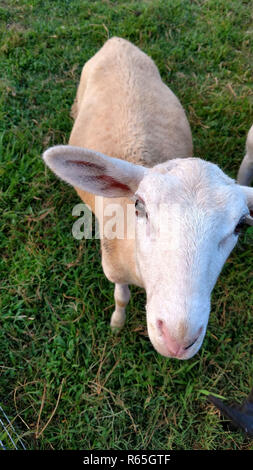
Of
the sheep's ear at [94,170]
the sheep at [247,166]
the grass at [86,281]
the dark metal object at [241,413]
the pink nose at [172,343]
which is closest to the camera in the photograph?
the pink nose at [172,343]

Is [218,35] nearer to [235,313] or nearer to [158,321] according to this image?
[235,313]

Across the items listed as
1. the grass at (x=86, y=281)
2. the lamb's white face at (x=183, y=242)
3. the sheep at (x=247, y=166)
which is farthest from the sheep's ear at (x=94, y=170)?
the sheep at (x=247, y=166)

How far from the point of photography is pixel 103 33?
537 cm

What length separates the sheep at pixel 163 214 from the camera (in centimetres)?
159

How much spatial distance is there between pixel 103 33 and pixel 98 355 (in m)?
4.62

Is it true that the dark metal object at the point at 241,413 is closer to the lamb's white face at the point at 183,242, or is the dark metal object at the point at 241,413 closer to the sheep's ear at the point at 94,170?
the lamb's white face at the point at 183,242

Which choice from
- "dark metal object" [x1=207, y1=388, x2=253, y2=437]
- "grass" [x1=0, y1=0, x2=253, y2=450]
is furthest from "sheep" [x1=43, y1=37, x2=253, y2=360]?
"dark metal object" [x1=207, y1=388, x2=253, y2=437]

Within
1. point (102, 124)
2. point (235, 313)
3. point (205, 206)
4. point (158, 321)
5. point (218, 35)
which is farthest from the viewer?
point (218, 35)

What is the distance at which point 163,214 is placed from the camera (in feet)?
5.75

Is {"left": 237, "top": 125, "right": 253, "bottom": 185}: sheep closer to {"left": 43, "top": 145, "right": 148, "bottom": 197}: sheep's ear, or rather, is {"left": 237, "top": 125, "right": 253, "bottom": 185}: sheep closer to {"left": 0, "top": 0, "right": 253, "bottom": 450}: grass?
{"left": 0, "top": 0, "right": 253, "bottom": 450}: grass

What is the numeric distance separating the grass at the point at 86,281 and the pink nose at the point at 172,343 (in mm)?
1911

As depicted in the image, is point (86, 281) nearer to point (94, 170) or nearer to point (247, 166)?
point (94, 170)

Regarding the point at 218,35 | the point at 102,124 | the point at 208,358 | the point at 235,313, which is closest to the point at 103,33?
the point at 218,35

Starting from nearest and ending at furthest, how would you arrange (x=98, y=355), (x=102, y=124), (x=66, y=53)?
(x=102, y=124) < (x=98, y=355) < (x=66, y=53)
